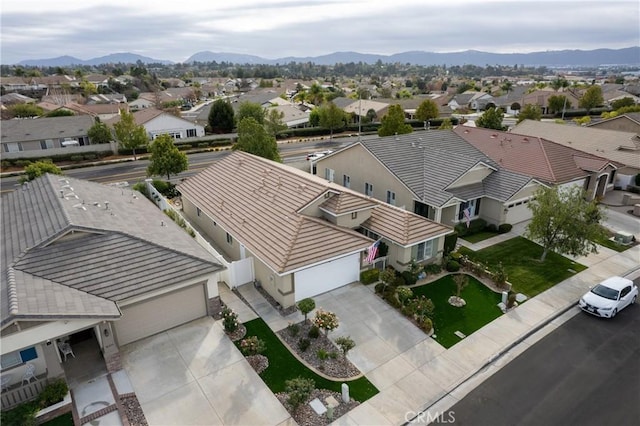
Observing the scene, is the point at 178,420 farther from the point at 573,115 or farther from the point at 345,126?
the point at 573,115

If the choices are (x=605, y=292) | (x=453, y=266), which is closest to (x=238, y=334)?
(x=453, y=266)

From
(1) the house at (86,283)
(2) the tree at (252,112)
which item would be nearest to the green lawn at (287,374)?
(1) the house at (86,283)

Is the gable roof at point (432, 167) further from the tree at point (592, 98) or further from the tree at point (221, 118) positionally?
the tree at point (592, 98)

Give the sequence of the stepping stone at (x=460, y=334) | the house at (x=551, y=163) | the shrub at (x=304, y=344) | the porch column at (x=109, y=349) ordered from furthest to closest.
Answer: the house at (x=551, y=163) → the stepping stone at (x=460, y=334) → the shrub at (x=304, y=344) → the porch column at (x=109, y=349)

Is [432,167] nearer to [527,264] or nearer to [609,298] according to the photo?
[527,264]

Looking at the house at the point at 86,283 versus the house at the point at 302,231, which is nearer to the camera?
the house at the point at 86,283
